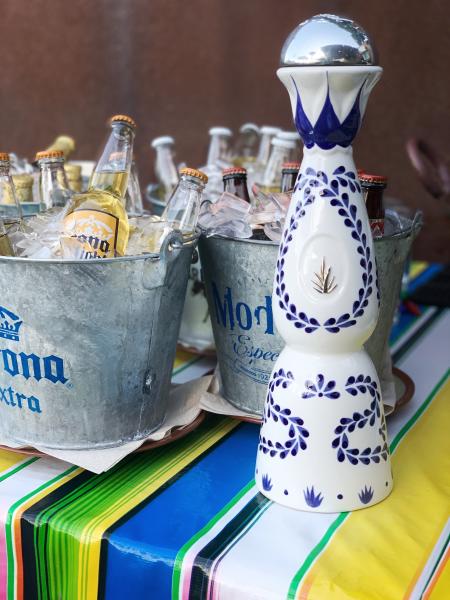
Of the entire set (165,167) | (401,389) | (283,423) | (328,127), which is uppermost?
(328,127)

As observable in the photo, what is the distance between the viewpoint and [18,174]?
44.9 inches

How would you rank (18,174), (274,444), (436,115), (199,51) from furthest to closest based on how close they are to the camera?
(199,51)
(436,115)
(18,174)
(274,444)

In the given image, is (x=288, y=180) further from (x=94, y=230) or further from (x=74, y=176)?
(x=74, y=176)

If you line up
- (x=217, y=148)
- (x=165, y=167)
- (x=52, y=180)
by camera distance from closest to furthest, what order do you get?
(x=52, y=180) → (x=165, y=167) → (x=217, y=148)

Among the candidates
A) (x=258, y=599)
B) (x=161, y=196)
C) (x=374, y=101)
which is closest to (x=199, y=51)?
(x=374, y=101)

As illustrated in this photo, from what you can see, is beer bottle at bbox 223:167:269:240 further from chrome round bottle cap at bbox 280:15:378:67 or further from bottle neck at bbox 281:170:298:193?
chrome round bottle cap at bbox 280:15:378:67

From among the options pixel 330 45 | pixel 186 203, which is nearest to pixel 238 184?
pixel 186 203

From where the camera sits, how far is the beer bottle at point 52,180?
0.93 m

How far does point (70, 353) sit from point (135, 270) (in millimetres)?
111

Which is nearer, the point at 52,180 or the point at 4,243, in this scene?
the point at 4,243

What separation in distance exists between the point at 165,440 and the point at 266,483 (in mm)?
145

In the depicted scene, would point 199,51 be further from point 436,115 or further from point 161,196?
point 161,196

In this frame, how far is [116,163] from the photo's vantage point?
946 mm

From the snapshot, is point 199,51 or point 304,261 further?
point 199,51
